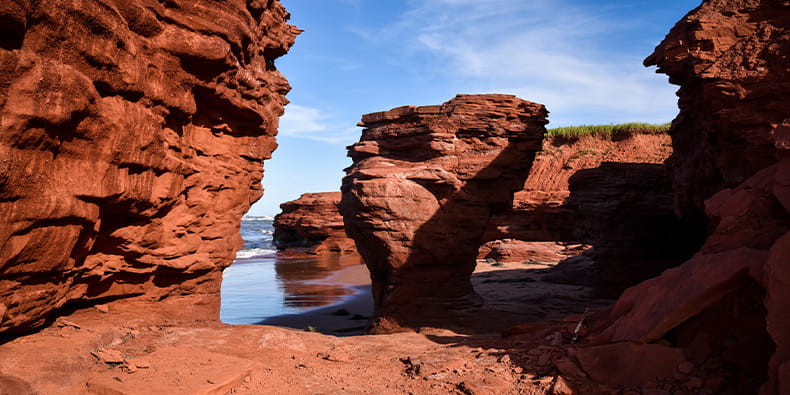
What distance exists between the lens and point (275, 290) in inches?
859

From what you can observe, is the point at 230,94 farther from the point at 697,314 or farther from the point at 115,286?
the point at 697,314

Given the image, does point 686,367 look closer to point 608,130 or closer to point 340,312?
point 340,312

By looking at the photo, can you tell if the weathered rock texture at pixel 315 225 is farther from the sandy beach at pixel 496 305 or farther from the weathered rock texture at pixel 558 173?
the sandy beach at pixel 496 305

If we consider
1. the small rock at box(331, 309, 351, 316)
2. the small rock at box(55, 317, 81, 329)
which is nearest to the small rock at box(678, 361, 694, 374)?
the small rock at box(55, 317, 81, 329)

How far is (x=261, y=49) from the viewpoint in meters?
8.80

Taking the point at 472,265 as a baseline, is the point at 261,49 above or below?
above

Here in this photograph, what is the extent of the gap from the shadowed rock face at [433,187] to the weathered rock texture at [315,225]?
89.4 feet

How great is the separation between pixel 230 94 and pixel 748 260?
7.04 meters

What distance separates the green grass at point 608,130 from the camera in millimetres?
37906

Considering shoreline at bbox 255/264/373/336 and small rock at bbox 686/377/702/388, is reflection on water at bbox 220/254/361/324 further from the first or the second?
small rock at bbox 686/377/702/388

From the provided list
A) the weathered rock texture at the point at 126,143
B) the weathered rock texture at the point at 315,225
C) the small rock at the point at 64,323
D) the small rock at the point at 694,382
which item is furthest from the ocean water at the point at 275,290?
the small rock at the point at 694,382

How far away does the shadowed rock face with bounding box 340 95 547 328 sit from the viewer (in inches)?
510

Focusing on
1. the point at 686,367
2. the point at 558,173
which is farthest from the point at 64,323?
the point at 558,173

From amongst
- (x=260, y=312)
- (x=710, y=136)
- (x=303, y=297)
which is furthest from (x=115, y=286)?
(x=303, y=297)
